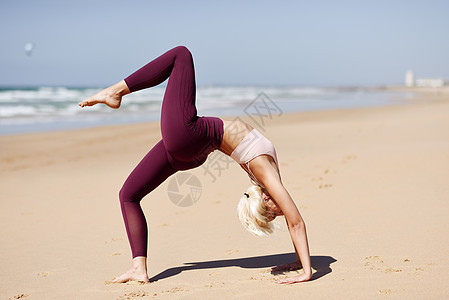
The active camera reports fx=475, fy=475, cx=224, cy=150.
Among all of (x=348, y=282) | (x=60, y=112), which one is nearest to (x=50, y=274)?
(x=348, y=282)

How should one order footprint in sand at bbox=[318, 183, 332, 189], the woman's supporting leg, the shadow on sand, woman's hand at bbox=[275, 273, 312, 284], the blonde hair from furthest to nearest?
footprint in sand at bbox=[318, 183, 332, 189], the shadow on sand, the woman's supporting leg, the blonde hair, woman's hand at bbox=[275, 273, 312, 284]

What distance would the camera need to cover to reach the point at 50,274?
13.0 feet

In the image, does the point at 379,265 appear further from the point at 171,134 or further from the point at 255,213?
the point at 171,134

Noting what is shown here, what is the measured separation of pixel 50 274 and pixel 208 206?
8.33 feet

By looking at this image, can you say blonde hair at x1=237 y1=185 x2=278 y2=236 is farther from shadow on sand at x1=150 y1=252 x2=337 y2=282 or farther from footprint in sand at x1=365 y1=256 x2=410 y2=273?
footprint in sand at x1=365 y1=256 x2=410 y2=273

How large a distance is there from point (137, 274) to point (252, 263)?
99 cm

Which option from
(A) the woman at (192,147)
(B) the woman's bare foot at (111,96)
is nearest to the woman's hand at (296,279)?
(A) the woman at (192,147)

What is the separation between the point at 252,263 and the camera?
405 cm

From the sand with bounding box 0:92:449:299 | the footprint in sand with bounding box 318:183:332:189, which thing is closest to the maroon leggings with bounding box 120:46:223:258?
the sand with bounding box 0:92:449:299

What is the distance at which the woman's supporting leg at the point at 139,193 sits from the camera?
12.0ft

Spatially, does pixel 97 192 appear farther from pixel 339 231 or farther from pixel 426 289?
pixel 426 289

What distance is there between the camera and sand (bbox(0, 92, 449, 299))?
11.2 ft

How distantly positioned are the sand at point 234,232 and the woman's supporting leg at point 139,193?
0.70 ft

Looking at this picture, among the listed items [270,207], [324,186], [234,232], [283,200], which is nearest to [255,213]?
[270,207]
